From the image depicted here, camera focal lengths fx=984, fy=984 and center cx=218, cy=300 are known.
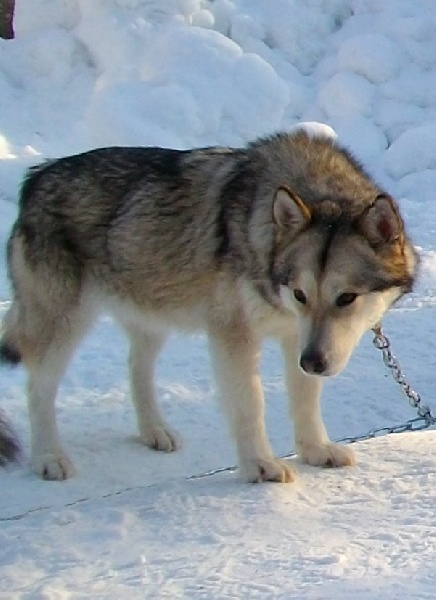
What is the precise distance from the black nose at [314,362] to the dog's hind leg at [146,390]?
58.6 inches

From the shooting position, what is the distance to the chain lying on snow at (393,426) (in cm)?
440

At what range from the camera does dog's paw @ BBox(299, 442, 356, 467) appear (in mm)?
4246

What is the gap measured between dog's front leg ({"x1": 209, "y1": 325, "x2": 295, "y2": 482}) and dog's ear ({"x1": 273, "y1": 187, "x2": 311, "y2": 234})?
519 mm

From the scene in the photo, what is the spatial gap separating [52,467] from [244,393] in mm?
1003

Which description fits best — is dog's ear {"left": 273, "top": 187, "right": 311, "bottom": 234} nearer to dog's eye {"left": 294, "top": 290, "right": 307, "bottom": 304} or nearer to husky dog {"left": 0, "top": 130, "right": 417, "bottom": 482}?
husky dog {"left": 0, "top": 130, "right": 417, "bottom": 482}

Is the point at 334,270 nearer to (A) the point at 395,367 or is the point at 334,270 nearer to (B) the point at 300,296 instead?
(B) the point at 300,296

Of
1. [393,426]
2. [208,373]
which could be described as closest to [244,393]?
[393,426]

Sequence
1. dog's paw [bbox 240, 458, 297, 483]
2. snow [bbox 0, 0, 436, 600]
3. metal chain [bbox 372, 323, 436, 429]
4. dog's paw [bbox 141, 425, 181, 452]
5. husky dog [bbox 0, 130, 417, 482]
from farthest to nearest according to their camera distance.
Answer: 1. dog's paw [bbox 141, 425, 181, 452]
2. metal chain [bbox 372, 323, 436, 429]
3. dog's paw [bbox 240, 458, 297, 483]
4. husky dog [bbox 0, 130, 417, 482]
5. snow [bbox 0, 0, 436, 600]

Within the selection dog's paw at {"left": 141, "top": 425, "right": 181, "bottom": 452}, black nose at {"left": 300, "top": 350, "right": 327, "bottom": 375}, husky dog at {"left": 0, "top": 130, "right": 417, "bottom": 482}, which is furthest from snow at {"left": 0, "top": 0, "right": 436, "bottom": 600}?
black nose at {"left": 300, "top": 350, "right": 327, "bottom": 375}

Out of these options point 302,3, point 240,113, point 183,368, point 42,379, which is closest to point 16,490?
point 42,379

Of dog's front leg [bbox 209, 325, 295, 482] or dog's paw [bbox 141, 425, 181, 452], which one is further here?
dog's paw [bbox 141, 425, 181, 452]

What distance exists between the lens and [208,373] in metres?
5.82

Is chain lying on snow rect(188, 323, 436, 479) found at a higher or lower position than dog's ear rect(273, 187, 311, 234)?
lower

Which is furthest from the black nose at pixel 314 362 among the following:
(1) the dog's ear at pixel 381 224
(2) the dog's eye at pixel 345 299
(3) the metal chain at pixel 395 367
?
(3) the metal chain at pixel 395 367
